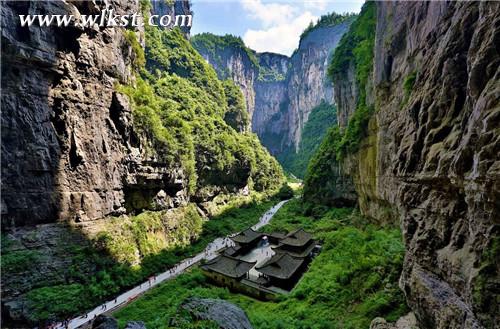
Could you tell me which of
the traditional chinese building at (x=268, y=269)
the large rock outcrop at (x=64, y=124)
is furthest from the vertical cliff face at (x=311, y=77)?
the large rock outcrop at (x=64, y=124)

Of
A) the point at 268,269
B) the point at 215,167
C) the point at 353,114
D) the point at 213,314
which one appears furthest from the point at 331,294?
the point at 215,167

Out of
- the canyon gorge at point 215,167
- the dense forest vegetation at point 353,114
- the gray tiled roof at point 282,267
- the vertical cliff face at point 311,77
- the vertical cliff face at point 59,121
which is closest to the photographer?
the canyon gorge at point 215,167

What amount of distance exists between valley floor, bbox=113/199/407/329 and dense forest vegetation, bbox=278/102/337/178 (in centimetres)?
7009

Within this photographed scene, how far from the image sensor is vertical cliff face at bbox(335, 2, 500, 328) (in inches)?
167

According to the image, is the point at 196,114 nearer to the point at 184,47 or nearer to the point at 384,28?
the point at 184,47

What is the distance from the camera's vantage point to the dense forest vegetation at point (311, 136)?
299 ft

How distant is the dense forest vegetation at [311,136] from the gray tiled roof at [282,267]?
70614 mm

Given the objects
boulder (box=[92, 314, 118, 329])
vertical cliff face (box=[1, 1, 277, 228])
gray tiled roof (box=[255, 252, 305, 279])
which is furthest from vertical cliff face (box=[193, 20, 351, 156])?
boulder (box=[92, 314, 118, 329])

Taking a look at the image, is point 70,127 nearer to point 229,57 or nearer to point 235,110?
point 235,110

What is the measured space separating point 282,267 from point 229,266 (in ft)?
13.6

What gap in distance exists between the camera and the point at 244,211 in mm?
45844

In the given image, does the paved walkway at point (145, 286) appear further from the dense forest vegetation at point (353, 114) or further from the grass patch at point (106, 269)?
the dense forest vegetation at point (353, 114)

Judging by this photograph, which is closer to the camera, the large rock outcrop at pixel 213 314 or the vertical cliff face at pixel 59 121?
the large rock outcrop at pixel 213 314

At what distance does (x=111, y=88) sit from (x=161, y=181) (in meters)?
10.1
